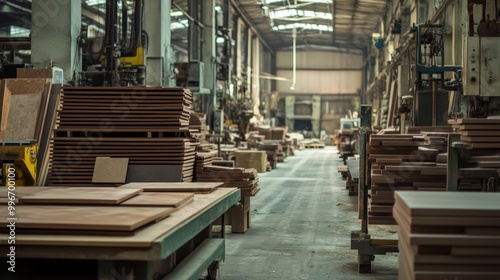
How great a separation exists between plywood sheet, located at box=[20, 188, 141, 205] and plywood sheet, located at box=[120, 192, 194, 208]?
59mm

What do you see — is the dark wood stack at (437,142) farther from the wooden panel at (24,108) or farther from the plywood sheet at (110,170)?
the wooden panel at (24,108)

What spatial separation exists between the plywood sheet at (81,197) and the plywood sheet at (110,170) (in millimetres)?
2687

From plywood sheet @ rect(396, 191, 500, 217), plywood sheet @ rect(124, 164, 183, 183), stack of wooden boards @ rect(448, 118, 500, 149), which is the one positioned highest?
stack of wooden boards @ rect(448, 118, 500, 149)

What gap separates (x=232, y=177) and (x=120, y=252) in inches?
211

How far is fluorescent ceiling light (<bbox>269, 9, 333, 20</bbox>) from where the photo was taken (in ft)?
103

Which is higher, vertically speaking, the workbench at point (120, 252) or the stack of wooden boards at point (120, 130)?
the stack of wooden boards at point (120, 130)

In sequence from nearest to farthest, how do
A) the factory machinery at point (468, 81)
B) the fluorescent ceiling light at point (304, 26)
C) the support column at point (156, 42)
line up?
the factory machinery at point (468, 81) < the support column at point (156, 42) < the fluorescent ceiling light at point (304, 26)

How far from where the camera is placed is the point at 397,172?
248 inches

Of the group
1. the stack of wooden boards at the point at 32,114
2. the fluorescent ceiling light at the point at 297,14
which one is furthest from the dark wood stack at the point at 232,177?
the fluorescent ceiling light at the point at 297,14

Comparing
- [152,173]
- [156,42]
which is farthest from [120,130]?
[156,42]

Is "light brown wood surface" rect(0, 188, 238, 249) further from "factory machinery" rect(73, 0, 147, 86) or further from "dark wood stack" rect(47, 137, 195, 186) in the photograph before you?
"factory machinery" rect(73, 0, 147, 86)

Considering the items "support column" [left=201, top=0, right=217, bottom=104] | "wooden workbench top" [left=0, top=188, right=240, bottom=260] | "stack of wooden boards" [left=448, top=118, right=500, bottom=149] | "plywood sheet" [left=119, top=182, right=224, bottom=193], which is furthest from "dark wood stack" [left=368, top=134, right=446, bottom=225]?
"support column" [left=201, top=0, right=217, bottom=104]

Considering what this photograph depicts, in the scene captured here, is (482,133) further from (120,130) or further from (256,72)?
(256,72)

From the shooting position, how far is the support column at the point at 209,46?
20266mm
